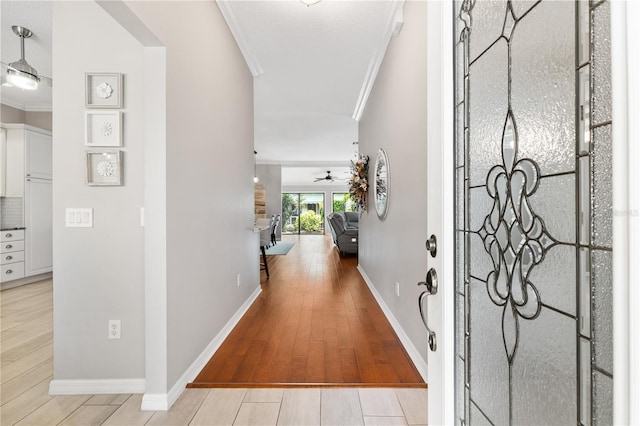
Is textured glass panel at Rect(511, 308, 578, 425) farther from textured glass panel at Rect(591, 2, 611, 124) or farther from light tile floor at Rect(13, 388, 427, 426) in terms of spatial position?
light tile floor at Rect(13, 388, 427, 426)

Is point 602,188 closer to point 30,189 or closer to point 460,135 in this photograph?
point 460,135

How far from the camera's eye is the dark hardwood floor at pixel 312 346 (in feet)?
6.47

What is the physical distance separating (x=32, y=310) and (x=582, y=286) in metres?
4.76

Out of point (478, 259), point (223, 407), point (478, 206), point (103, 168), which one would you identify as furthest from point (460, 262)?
point (103, 168)

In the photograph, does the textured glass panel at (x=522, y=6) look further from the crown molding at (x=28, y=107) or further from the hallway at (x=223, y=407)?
the crown molding at (x=28, y=107)

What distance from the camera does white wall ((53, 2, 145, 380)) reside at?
187cm

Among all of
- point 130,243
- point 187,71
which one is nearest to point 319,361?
point 130,243

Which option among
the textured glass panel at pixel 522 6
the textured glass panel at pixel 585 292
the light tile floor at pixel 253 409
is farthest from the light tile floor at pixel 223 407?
the textured glass panel at pixel 522 6

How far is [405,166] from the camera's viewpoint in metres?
2.40

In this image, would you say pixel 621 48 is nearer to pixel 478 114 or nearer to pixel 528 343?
pixel 478 114

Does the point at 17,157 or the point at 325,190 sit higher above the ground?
the point at 325,190

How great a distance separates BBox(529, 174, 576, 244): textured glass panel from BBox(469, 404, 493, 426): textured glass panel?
1.65ft

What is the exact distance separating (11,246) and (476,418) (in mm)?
5835

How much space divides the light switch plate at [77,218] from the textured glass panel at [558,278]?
2.26 metres
